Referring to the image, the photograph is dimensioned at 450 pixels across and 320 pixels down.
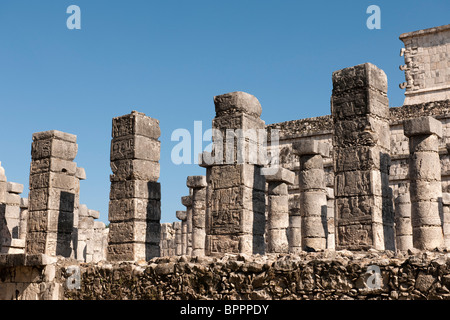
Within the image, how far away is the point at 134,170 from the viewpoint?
1463 cm

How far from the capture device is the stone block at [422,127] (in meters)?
Result: 14.5

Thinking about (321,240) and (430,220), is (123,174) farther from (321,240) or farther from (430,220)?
(430,220)

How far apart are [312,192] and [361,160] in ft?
16.6

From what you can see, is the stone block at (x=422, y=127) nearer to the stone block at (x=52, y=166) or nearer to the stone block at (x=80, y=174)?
the stone block at (x=52, y=166)

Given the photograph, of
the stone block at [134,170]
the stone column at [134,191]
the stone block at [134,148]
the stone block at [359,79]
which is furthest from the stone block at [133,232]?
the stone block at [359,79]

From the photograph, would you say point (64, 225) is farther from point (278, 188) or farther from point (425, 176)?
point (425, 176)

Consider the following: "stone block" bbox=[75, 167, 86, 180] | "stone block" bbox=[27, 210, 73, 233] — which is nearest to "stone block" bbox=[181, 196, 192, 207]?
"stone block" bbox=[75, 167, 86, 180]

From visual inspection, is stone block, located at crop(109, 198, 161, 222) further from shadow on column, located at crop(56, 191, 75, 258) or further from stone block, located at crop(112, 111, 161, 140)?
shadow on column, located at crop(56, 191, 75, 258)

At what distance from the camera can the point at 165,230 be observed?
34812mm

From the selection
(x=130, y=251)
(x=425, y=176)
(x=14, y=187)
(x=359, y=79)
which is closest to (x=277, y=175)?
(x=425, y=176)

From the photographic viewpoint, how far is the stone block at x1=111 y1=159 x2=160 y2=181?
14.7m

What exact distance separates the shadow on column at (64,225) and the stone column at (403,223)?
10.4 m

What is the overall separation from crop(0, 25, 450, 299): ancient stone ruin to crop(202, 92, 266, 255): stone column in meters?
0.03
